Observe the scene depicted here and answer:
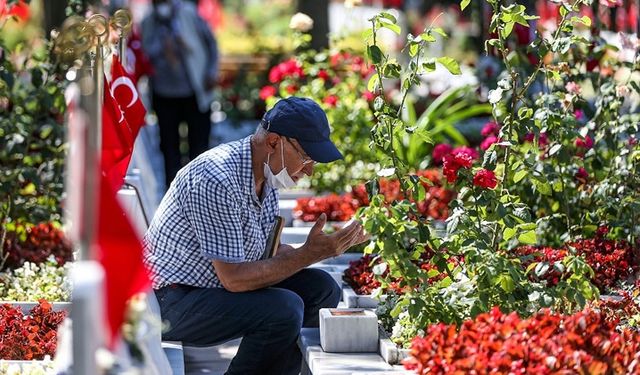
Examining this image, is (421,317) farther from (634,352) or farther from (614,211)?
(614,211)

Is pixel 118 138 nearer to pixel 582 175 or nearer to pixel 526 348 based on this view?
pixel 526 348

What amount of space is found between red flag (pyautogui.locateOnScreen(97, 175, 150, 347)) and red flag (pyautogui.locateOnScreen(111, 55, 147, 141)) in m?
2.98

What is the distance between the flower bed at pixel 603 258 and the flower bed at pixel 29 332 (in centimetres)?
204

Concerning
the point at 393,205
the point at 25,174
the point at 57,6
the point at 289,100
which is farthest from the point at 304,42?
the point at 393,205

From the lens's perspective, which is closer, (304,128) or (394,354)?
(394,354)

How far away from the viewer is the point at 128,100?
607 centimetres

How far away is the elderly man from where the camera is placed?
189 inches

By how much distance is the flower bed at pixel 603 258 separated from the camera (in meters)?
5.56

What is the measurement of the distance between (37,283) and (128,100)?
3.22 ft

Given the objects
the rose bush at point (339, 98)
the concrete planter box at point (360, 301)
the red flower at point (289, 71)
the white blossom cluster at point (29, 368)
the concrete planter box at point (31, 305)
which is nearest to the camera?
the white blossom cluster at point (29, 368)

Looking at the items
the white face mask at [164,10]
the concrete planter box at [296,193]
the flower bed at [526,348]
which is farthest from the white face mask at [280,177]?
the white face mask at [164,10]

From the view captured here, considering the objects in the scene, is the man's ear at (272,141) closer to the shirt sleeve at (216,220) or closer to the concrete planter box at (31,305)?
the shirt sleeve at (216,220)

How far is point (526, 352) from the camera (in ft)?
12.2

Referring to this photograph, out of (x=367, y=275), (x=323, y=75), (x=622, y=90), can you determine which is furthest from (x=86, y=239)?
(x=323, y=75)
